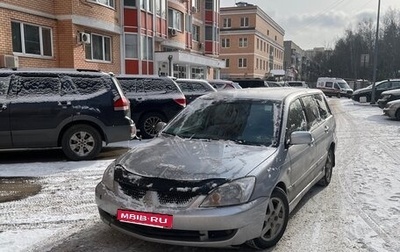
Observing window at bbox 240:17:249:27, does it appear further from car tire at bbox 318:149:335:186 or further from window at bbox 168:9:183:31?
car tire at bbox 318:149:335:186

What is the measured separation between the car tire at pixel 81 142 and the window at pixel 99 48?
1089 centimetres

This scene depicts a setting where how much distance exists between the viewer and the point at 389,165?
7719 mm

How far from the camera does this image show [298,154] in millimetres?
4527

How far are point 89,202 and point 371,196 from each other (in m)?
4.15

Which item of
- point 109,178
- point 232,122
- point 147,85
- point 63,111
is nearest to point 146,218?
point 109,178

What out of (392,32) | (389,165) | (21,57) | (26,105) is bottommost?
(389,165)

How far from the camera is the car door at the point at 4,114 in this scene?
702 cm

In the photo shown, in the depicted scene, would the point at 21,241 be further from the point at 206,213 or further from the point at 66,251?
the point at 206,213

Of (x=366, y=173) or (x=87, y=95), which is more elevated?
(x=87, y=95)

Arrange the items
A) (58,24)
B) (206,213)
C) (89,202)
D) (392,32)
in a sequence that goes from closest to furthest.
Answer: (206,213) → (89,202) → (58,24) → (392,32)

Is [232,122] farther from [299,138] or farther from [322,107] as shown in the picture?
[322,107]

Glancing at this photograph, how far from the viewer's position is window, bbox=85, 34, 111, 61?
1789 cm

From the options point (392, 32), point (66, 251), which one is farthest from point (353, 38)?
point (66, 251)

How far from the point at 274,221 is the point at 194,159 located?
1.07 m
